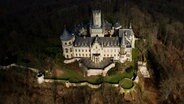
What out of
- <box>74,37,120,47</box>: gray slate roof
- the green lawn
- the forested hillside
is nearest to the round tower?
<box>74,37,120,47</box>: gray slate roof

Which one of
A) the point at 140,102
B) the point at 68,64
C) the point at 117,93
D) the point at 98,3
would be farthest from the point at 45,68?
the point at 98,3

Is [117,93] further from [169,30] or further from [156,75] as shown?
[169,30]

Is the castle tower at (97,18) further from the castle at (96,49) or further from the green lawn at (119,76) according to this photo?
the green lawn at (119,76)

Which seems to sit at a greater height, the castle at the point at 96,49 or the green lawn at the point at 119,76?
the castle at the point at 96,49

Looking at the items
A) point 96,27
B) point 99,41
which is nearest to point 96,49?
point 99,41

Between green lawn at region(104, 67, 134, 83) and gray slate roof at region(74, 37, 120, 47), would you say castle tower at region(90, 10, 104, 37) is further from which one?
green lawn at region(104, 67, 134, 83)

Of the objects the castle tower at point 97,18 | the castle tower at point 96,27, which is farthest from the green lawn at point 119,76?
the castle tower at point 97,18
